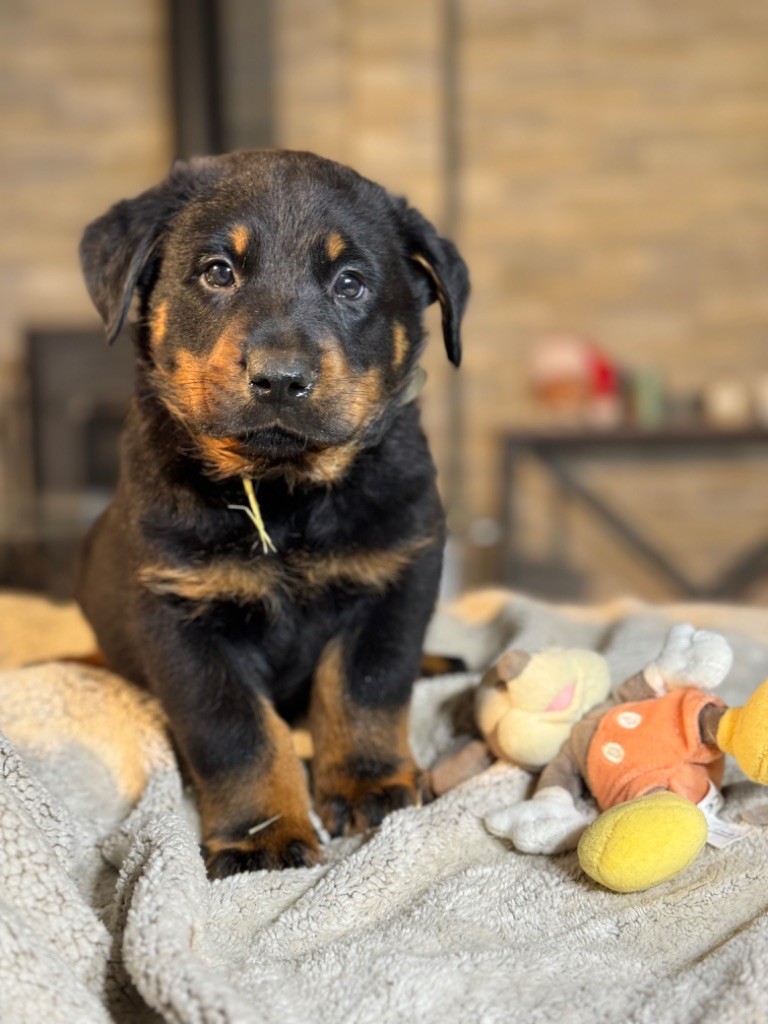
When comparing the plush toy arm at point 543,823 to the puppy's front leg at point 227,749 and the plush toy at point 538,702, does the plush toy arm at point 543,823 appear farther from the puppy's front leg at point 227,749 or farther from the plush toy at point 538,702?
the puppy's front leg at point 227,749

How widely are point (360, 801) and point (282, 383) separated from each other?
64cm

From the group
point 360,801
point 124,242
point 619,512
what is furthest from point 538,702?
point 619,512

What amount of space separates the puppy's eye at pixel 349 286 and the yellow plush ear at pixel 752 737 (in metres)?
0.77

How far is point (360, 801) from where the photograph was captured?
159 cm

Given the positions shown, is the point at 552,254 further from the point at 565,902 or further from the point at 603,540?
the point at 565,902

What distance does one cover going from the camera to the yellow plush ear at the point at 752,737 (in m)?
1.29

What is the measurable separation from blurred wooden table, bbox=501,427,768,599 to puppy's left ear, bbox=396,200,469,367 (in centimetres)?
316

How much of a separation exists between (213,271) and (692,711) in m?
0.89

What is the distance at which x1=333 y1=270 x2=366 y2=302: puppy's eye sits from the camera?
5.11ft

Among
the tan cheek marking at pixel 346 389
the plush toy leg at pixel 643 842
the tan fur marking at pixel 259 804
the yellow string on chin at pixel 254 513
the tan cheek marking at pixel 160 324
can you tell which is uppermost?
the tan cheek marking at pixel 160 324

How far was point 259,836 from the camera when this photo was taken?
1471 mm

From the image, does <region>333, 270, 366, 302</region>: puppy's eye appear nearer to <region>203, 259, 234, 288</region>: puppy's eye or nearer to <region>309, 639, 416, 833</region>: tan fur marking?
<region>203, 259, 234, 288</region>: puppy's eye

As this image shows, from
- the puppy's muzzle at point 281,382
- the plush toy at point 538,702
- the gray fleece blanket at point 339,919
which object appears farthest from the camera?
the plush toy at point 538,702

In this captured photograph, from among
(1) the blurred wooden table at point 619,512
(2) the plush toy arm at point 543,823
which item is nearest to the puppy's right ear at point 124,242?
(2) the plush toy arm at point 543,823
